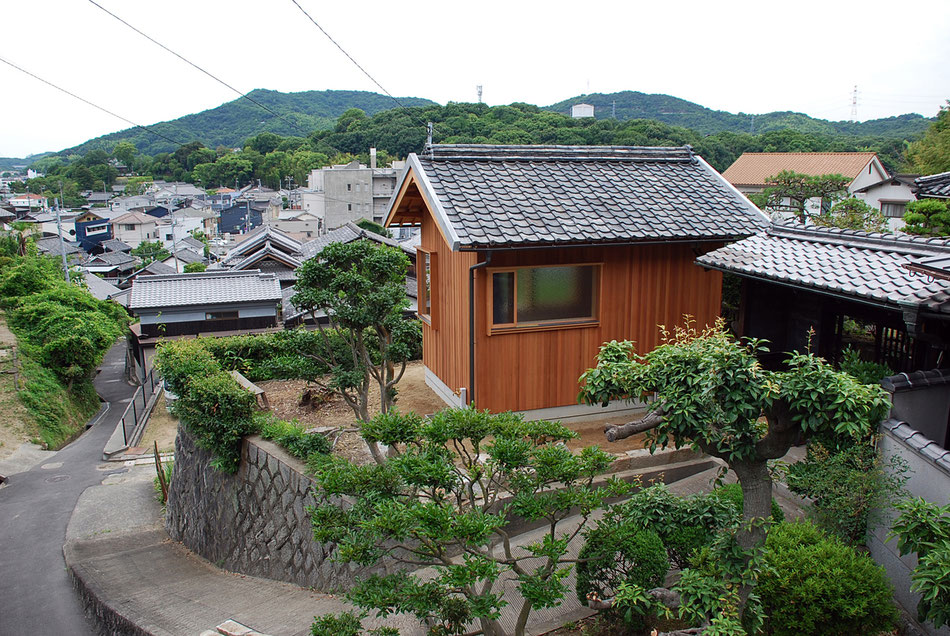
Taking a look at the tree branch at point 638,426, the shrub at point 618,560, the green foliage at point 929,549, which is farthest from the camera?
the shrub at point 618,560

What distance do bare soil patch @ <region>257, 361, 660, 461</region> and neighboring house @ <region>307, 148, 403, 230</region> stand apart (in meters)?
60.4


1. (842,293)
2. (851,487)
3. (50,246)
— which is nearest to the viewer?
(851,487)

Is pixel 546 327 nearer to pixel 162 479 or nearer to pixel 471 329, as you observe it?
pixel 471 329

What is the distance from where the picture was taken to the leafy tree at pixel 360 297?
886cm

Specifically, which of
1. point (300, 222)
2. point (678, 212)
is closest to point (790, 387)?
point (678, 212)

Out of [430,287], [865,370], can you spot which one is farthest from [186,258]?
[865,370]

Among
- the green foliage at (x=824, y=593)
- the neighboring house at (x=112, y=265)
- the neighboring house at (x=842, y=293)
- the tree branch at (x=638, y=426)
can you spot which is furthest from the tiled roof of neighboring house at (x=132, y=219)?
the green foliage at (x=824, y=593)

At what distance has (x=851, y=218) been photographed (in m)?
17.9

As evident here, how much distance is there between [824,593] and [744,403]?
6.46ft

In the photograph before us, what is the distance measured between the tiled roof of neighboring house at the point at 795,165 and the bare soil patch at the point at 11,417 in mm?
50633

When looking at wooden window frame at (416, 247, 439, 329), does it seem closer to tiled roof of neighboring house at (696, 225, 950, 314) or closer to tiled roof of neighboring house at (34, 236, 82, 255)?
tiled roof of neighboring house at (696, 225, 950, 314)

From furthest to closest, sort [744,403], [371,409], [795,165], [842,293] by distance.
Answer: [795,165] < [371,409] < [842,293] < [744,403]

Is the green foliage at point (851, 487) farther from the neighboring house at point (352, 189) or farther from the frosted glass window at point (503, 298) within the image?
the neighboring house at point (352, 189)

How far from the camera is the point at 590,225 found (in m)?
9.41
